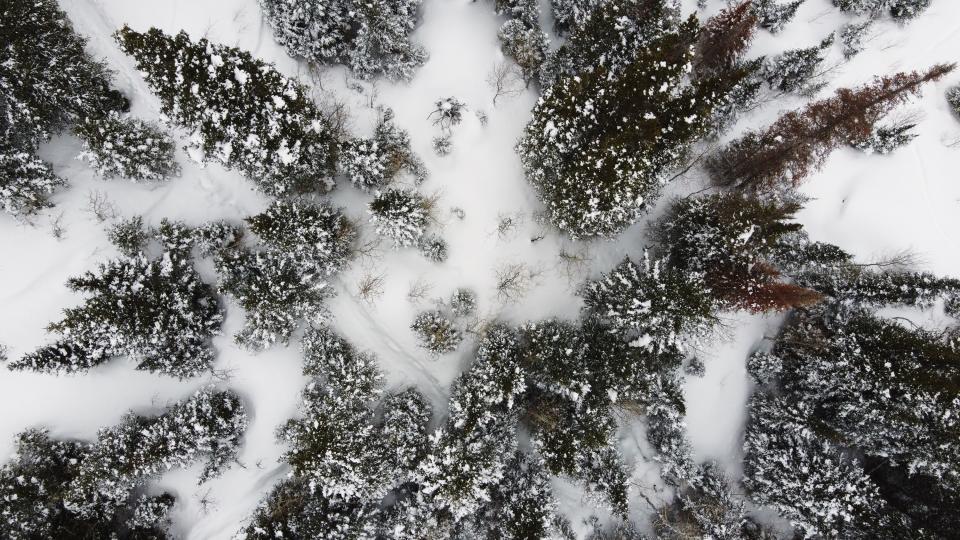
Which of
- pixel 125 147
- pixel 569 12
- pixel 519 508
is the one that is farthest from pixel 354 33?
pixel 519 508

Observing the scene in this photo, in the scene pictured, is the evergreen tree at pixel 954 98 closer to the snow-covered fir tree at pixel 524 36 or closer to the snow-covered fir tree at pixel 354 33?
the snow-covered fir tree at pixel 524 36

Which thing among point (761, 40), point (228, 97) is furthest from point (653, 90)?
point (228, 97)

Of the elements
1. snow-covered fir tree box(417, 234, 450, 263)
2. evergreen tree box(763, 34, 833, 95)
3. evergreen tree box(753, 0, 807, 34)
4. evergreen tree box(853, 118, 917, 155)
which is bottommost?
evergreen tree box(853, 118, 917, 155)

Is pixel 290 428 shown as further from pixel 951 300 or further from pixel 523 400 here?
pixel 951 300

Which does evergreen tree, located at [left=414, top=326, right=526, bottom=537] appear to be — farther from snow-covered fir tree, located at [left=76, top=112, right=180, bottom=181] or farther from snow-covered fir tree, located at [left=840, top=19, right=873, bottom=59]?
snow-covered fir tree, located at [left=840, top=19, right=873, bottom=59]

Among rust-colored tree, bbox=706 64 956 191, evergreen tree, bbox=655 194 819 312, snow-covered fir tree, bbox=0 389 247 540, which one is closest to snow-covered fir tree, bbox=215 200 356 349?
snow-covered fir tree, bbox=0 389 247 540

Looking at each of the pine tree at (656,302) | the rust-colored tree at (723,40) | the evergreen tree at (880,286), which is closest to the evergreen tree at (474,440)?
the pine tree at (656,302)
